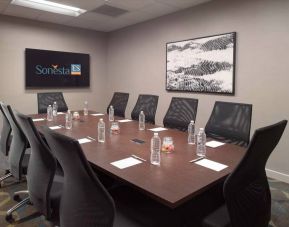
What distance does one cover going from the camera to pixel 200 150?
195cm

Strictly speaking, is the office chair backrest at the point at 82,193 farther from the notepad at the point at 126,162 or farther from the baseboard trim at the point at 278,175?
the baseboard trim at the point at 278,175

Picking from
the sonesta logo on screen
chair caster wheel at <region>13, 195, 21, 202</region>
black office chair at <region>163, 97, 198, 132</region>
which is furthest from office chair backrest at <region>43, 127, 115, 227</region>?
the sonesta logo on screen

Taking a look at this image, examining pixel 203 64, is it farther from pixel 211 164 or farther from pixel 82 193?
pixel 82 193

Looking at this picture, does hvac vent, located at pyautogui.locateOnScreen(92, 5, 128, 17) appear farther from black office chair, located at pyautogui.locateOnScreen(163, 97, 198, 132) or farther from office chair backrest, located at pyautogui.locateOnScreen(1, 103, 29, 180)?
office chair backrest, located at pyautogui.locateOnScreen(1, 103, 29, 180)

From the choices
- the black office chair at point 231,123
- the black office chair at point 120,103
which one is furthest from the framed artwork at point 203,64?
the black office chair at point 231,123

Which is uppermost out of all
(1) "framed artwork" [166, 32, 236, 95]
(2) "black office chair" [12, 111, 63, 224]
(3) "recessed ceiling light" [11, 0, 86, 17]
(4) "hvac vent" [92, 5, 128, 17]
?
(3) "recessed ceiling light" [11, 0, 86, 17]

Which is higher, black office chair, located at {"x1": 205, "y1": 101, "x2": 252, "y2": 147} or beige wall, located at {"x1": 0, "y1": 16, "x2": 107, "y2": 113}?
beige wall, located at {"x1": 0, "y1": 16, "x2": 107, "y2": 113}

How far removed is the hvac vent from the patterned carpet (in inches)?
116

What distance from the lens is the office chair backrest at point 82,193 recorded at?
113cm

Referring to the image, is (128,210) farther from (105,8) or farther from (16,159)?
(105,8)

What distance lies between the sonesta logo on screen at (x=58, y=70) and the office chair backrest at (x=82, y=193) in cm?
429

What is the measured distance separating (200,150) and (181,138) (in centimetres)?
50

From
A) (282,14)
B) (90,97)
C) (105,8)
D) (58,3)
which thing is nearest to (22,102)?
(90,97)

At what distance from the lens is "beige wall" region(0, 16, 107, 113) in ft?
15.4
